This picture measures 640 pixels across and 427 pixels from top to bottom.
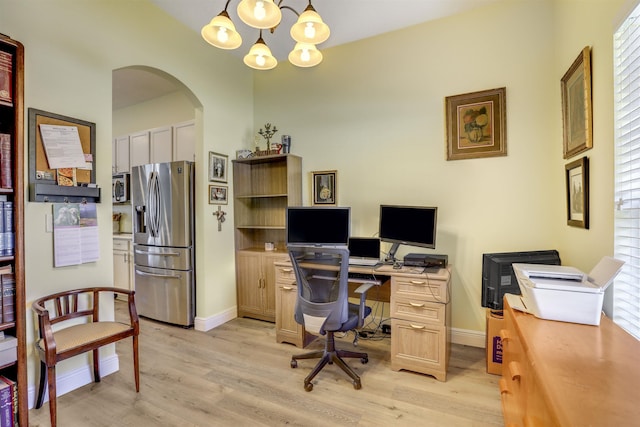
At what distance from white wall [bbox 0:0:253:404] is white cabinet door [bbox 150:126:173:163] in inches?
44.6

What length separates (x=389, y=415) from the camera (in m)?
1.83

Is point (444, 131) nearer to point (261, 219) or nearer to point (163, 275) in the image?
point (261, 219)

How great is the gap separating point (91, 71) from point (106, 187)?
2.82 ft

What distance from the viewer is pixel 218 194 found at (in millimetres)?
3338

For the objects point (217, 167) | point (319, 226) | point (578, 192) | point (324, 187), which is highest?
point (217, 167)

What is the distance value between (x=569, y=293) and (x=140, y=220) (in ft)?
12.5

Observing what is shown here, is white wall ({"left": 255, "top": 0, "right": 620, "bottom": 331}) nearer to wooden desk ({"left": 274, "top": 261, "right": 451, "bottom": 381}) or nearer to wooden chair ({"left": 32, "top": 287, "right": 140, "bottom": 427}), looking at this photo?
wooden desk ({"left": 274, "top": 261, "right": 451, "bottom": 381})

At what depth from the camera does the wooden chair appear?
1679 mm

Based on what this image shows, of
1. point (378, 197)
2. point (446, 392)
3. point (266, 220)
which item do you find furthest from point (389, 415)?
point (266, 220)

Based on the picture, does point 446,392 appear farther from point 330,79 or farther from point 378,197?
point 330,79

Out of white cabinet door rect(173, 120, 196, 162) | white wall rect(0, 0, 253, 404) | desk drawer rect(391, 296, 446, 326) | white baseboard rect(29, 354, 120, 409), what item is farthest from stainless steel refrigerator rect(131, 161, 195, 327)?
desk drawer rect(391, 296, 446, 326)

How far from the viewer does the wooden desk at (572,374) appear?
29.7 inches

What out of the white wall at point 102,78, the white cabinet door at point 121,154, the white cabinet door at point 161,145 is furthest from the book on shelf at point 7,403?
the white cabinet door at point 121,154

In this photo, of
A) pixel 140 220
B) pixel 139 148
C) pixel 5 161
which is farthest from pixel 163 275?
pixel 139 148
